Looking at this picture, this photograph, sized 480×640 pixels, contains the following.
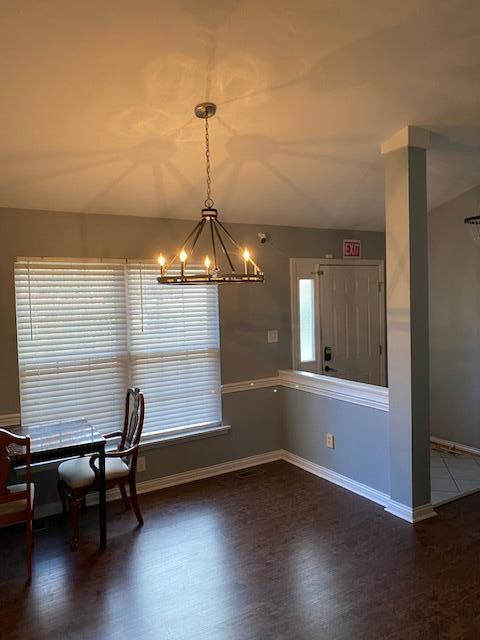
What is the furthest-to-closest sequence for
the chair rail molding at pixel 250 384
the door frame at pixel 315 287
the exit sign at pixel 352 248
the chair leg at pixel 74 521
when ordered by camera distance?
the exit sign at pixel 352 248, the door frame at pixel 315 287, the chair rail molding at pixel 250 384, the chair leg at pixel 74 521

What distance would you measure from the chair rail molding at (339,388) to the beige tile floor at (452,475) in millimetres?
868

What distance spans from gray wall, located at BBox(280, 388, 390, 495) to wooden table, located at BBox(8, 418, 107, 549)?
76.1 inches

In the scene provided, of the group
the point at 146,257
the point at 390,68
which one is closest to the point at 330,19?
the point at 390,68

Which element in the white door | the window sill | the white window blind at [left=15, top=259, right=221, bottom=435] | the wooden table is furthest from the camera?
the white door

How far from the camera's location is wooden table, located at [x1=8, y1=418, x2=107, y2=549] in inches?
116

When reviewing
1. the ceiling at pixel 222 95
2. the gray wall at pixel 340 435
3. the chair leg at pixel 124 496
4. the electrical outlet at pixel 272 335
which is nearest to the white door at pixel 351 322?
the electrical outlet at pixel 272 335

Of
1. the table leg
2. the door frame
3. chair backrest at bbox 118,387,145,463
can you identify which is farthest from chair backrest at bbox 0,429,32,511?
the door frame

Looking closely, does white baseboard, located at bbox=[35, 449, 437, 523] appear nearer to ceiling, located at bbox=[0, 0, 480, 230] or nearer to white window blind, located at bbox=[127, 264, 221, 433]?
white window blind, located at bbox=[127, 264, 221, 433]

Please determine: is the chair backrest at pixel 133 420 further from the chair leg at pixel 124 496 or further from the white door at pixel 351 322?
the white door at pixel 351 322

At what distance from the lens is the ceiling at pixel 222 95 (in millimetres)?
2086

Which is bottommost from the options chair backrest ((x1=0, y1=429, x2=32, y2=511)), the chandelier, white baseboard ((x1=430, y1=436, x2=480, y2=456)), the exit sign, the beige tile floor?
the beige tile floor

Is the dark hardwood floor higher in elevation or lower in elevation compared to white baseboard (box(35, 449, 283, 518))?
lower

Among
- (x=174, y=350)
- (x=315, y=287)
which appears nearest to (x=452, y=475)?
(x=315, y=287)

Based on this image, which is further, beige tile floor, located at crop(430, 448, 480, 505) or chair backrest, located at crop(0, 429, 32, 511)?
beige tile floor, located at crop(430, 448, 480, 505)
